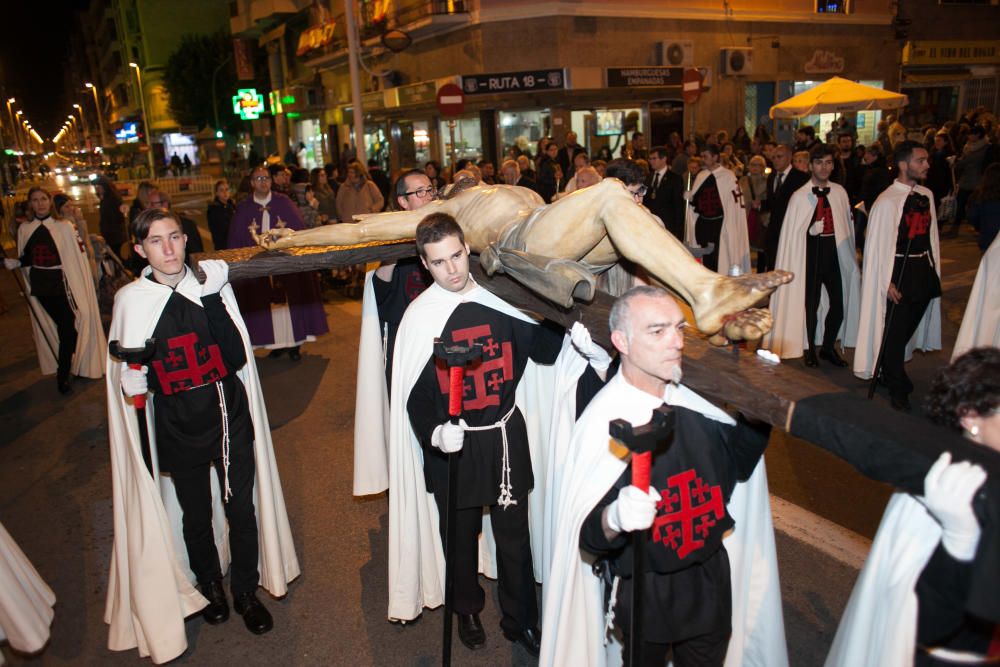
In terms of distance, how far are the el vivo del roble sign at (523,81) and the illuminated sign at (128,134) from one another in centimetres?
5422

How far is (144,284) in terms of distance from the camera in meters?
3.84

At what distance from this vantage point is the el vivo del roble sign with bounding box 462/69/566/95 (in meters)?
18.7

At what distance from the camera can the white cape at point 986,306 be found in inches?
204

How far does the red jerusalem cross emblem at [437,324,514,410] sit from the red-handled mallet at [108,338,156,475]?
142 centimetres

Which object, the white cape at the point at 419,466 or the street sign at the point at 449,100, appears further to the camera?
the street sign at the point at 449,100

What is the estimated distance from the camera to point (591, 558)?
289 centimetres

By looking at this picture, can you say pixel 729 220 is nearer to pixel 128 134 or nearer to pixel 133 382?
pixel 133 382

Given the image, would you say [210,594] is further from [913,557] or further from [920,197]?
[920,197]

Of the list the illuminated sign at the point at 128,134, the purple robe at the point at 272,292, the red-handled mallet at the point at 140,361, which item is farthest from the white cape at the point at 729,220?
the illuminated sign at the point at 128,134

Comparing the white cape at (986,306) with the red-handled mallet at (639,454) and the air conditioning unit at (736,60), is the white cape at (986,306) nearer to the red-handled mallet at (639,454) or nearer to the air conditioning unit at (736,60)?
the red-handled mallet at (639,454)

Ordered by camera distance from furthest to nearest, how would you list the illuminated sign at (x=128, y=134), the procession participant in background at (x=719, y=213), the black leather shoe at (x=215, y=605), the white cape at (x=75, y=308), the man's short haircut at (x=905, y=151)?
the illuminated sign at (x=128, y=134)
the procession participant in background at (x=719, y=213)
the white cape at (x=75, y=308)
the man's short haircut at (x=905, y=151)
the black leather shoe at (x=215, y=605)

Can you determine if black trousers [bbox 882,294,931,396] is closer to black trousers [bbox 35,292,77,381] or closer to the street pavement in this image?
the street pavement

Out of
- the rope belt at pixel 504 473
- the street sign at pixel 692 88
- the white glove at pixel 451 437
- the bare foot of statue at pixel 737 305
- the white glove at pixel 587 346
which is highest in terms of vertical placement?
the street sign at pixel 692 88

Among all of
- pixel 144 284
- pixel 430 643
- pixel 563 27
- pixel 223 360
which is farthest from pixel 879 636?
pixel 563 27
